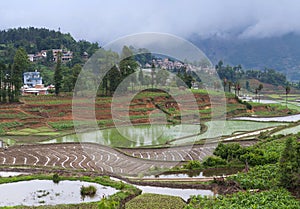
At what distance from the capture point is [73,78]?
181 feet

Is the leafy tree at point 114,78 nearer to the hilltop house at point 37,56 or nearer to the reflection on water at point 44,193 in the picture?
the reflection on water at point 44,193

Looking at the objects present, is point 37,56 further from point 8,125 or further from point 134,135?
point 134,135

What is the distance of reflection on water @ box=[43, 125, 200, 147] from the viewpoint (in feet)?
106

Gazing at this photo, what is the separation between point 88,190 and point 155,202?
358 centimetres

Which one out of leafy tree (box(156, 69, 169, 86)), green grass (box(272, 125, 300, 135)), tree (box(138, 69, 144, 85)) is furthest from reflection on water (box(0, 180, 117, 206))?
leafy tree (box(156, 69, 169, 86))

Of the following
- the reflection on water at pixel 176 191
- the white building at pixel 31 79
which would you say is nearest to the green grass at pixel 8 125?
the reflection on water at pixel 176 191

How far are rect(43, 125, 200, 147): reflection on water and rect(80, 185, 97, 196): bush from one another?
12529mm

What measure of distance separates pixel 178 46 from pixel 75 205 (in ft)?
29.1

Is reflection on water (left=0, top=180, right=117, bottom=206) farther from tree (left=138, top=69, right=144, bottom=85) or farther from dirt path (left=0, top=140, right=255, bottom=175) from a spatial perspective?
tree (left=138, top=69, right=144, bottom=85)

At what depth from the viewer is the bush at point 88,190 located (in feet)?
58.8

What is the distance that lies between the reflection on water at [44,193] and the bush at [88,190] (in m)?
0.19

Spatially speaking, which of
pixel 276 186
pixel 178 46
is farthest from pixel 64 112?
pixel 276 186

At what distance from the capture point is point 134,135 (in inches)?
1379

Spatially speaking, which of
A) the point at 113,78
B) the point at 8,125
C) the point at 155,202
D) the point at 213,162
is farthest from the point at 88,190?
the point at 113,78
